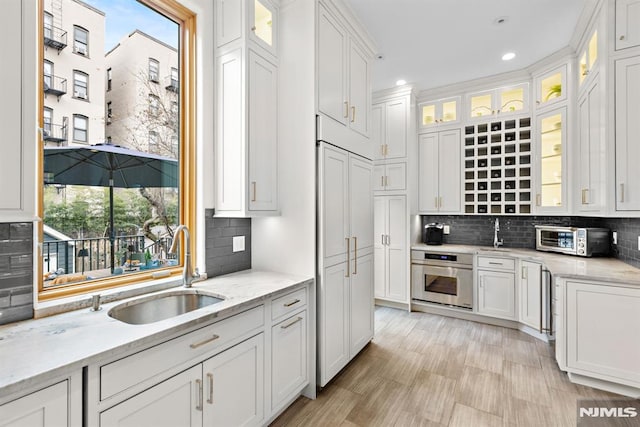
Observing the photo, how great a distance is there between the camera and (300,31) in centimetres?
230

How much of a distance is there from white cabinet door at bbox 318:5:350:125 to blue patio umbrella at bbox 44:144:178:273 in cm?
122

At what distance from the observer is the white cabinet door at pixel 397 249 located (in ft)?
A: 13.6

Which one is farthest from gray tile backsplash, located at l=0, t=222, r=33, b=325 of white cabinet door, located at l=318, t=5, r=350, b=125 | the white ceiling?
the white ceiling

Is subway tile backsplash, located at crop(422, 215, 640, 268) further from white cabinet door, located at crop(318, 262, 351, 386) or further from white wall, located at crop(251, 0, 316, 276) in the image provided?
white wall, located at crop(251, 0, 316, 276)

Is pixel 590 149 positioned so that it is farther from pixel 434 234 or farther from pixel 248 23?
pixel 248 23

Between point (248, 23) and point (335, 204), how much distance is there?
1412 millimetres

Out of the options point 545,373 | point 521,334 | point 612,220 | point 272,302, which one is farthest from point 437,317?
point 272,302

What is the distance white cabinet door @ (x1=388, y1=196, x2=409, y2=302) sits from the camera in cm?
415

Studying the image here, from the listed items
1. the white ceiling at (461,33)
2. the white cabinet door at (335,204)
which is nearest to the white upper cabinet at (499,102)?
the white ceiling at (461,33)

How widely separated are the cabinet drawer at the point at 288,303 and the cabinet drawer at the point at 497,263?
8.34 ft

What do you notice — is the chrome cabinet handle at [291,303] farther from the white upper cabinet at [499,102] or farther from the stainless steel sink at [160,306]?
the white upper cabinet at [499,102]

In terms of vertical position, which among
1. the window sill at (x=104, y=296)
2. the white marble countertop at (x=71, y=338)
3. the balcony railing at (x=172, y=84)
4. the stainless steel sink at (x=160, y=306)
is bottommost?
the stainless steel sink at (x=160, y=306)

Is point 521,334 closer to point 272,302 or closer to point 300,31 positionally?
point 272,302

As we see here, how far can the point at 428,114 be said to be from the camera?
14.6 feet
